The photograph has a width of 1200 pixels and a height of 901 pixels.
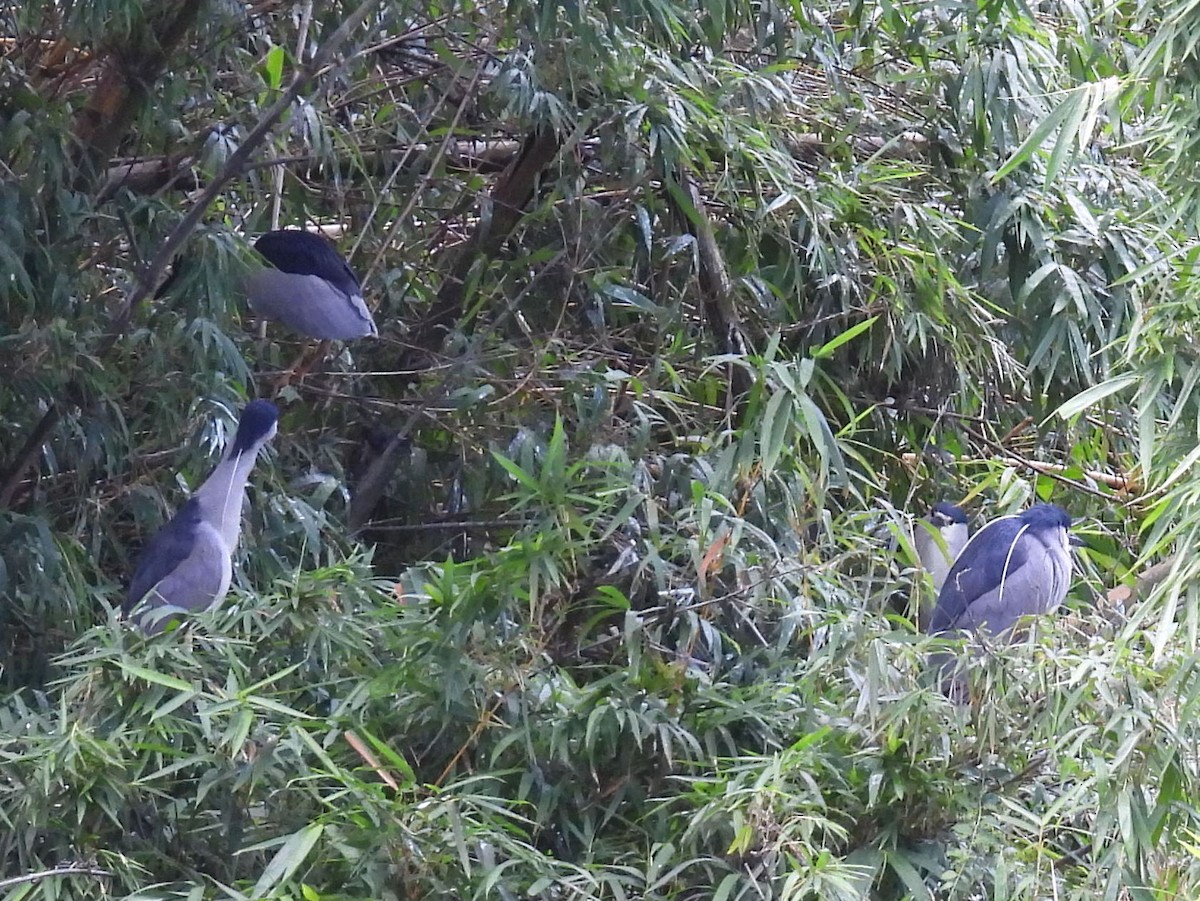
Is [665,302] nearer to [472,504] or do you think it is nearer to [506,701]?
[472,504]

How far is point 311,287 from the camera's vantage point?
293 centimetres

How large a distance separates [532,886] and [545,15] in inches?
48.8

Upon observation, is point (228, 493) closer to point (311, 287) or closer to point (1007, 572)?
point (311, 287)

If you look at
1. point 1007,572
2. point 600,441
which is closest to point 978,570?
point 1007,572

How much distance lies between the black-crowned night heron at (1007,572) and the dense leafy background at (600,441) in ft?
0.62

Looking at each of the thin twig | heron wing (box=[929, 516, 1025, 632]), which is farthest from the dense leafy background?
heron wing (box=[929, 516, 1025, 632])

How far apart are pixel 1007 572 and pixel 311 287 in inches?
55.8

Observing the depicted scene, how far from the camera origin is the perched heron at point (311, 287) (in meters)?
2.95

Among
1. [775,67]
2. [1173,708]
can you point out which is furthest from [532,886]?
[775,67]

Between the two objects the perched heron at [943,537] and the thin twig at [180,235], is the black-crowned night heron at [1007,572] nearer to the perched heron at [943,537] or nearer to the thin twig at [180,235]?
the perched heron at [943,537]

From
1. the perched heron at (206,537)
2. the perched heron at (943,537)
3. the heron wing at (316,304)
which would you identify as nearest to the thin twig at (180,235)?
the perched heron at (206,537)

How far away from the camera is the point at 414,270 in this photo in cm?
328

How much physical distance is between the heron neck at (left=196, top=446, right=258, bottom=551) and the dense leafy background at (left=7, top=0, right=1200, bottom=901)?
5cm

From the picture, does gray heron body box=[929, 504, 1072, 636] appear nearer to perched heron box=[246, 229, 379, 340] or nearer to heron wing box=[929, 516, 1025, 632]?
heron wing box=[929, 516, 1025, 632]
